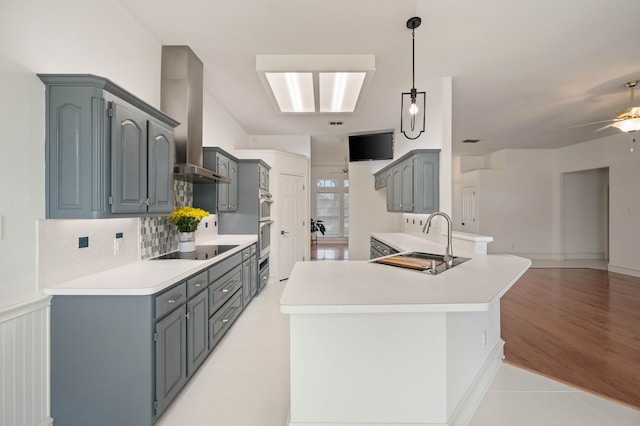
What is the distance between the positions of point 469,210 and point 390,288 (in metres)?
7.66

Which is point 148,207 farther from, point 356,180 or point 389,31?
point 356,180

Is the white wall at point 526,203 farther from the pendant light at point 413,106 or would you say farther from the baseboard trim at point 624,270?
the pendant light at point 413,106

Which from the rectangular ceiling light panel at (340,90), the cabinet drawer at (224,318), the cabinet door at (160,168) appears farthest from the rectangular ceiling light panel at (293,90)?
the cabinet drawer at (224,318)

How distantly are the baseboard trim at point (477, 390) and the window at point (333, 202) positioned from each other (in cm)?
840

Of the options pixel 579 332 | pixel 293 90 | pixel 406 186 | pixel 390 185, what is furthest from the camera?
pixel 390 185

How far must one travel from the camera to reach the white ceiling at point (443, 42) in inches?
91.9

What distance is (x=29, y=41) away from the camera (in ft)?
5.29

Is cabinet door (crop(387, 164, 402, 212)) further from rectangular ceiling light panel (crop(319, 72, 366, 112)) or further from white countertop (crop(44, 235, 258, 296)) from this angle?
white countertop (crop(44, 235, 258, 296))

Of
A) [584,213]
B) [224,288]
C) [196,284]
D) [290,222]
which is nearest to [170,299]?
[196,284]

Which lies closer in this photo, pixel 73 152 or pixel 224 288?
pixel 73 152

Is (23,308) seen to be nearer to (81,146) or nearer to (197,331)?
(81,146)

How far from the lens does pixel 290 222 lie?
17.8ft

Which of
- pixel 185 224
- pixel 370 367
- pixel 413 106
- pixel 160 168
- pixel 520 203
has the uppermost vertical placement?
pixel 413 106

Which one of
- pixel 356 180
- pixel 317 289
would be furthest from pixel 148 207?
pixel 356 180
